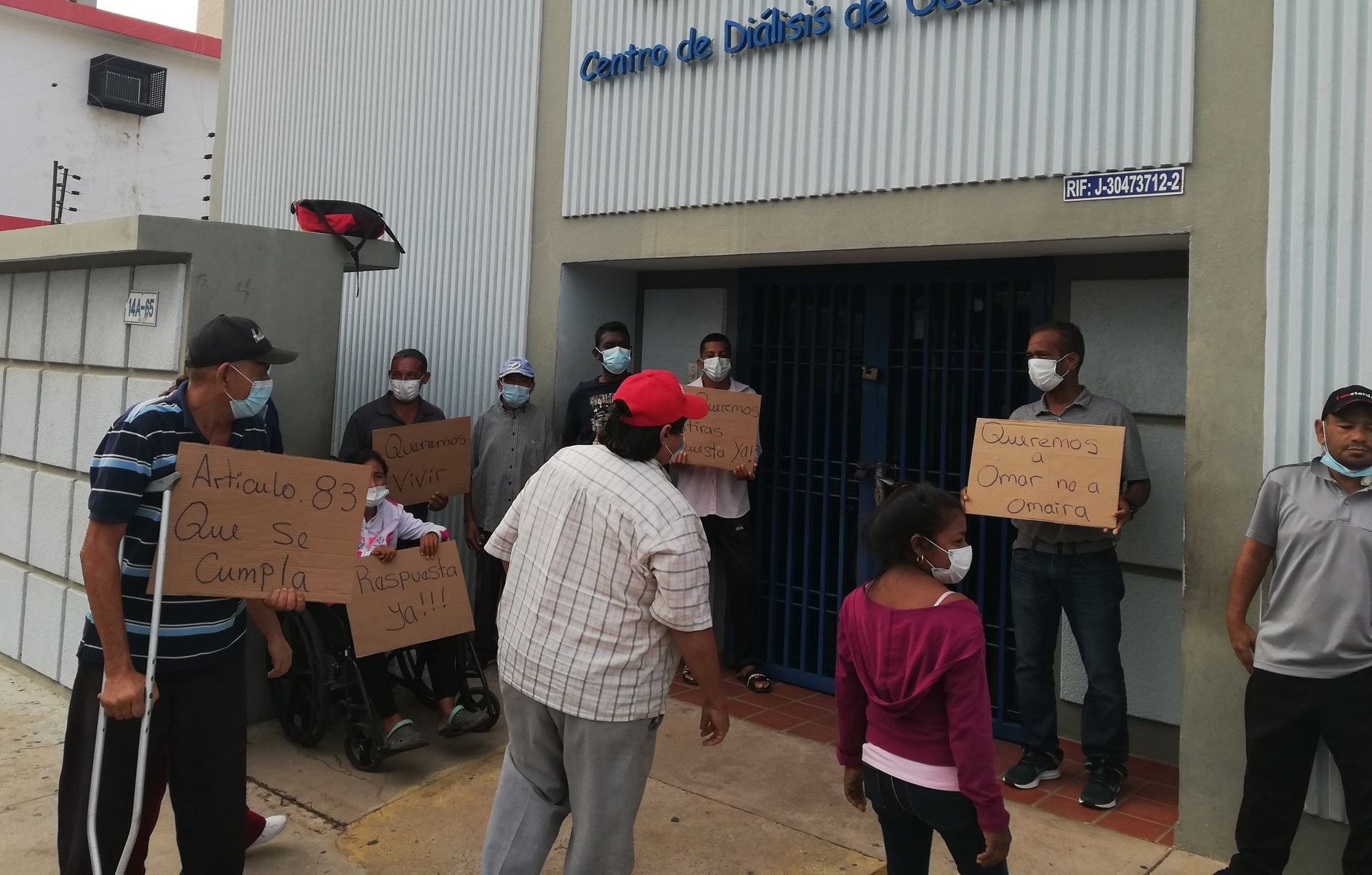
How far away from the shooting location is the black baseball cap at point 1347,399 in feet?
11.6

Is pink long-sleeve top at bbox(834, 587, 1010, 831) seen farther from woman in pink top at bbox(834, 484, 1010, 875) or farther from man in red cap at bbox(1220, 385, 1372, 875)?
man in red cap at bbox(1220, 385, 1372, 875)

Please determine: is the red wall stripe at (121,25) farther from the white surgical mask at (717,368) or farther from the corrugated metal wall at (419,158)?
the white surgical mask at (717,368)

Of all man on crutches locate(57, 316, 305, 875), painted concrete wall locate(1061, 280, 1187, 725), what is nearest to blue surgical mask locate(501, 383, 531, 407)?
man on crutches locate(57, 316, 305, 875)

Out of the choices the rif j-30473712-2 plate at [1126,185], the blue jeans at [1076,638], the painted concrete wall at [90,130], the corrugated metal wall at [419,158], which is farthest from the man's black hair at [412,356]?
the painted concrete wall at [90,130]

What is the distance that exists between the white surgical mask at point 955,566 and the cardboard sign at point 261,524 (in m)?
1.95

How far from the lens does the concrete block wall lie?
5.52 m

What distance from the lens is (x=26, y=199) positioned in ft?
65.4

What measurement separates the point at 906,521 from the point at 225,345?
215 cm

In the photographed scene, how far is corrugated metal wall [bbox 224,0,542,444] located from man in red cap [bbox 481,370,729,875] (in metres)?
4.21

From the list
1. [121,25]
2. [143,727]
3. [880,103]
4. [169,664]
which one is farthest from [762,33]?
[121,25]

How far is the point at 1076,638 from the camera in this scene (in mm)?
4793

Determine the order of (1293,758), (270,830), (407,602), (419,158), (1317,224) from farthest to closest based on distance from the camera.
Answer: (419,158)
(407,602)
(270,830)
(1317,224)
(1293,758)

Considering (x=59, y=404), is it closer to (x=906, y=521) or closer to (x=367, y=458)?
(x=367, y=458)

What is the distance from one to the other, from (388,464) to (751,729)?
2576 mm
